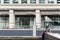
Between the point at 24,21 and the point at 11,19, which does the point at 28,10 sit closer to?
the point at 24,21

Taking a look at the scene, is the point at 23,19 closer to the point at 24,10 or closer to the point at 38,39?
the point at 24,10

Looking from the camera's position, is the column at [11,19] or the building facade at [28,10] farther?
the building facade at [28,10]

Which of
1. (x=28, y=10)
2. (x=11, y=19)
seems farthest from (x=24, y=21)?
(x=11, y=19)

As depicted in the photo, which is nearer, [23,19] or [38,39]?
[38,39]

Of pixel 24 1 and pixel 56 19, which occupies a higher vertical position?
pixel 24 1

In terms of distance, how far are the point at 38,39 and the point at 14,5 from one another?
2995 centimetres

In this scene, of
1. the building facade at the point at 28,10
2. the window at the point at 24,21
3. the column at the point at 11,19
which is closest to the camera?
the column at the point at 11,19

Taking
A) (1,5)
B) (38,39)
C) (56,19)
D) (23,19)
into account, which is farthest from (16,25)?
(38,39)

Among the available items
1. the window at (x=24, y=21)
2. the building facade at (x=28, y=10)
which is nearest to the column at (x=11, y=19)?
the building facade at (x=28, y=10)

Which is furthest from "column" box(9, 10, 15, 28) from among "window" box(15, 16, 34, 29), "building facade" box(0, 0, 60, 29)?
Answer: "window" box(15, 16, 34, 29)

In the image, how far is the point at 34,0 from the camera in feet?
175

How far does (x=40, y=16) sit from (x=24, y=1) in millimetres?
5487

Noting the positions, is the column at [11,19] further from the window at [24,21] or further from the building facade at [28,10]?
the window at [24,21]

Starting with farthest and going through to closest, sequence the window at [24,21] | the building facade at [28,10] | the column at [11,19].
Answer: the window at [24,21] < the building facade at [28,10] < the column at [11,19]
